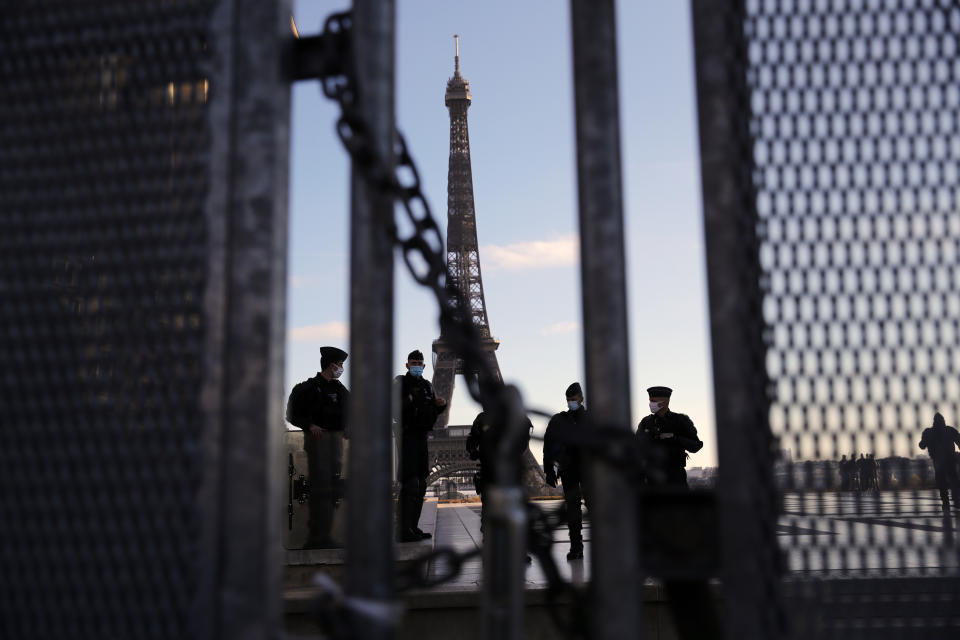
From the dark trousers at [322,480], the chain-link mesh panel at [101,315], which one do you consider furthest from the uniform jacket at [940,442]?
the dark trousers at [322,480]

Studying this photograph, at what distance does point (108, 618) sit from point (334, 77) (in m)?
1.55

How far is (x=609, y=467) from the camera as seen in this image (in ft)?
6.69

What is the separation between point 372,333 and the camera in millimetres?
2117

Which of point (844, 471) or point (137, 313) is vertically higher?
point (137, 313)

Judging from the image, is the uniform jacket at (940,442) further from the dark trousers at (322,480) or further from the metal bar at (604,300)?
the dark trousers at (322,480)

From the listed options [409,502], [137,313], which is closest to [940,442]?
[137,313]

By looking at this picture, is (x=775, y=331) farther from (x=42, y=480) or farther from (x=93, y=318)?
(x=42, y=480)

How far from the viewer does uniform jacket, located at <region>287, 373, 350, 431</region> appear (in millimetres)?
7836

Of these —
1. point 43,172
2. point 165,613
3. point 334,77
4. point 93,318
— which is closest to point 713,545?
point 165,613

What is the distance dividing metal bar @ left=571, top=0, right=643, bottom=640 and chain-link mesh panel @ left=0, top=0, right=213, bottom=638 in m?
1.01

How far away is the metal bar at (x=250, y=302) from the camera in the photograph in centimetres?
203

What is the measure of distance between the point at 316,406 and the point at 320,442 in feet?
1.11

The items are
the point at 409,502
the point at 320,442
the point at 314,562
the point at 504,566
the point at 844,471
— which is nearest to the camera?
the point at 504,566

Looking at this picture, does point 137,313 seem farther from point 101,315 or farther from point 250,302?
point 250,302
